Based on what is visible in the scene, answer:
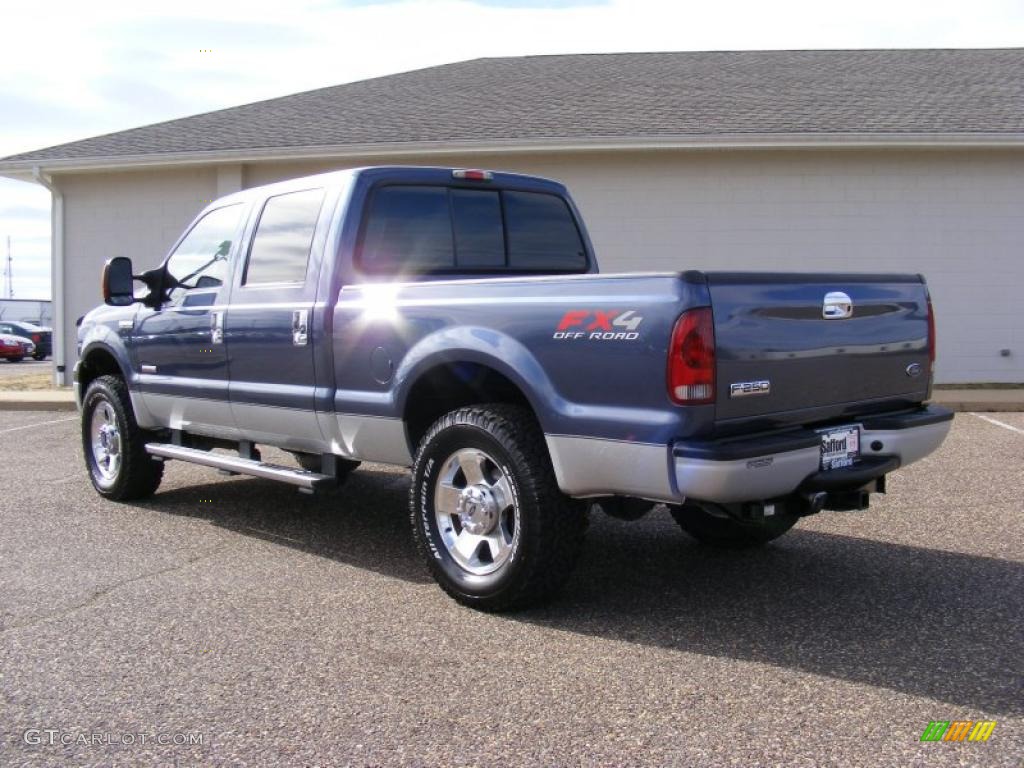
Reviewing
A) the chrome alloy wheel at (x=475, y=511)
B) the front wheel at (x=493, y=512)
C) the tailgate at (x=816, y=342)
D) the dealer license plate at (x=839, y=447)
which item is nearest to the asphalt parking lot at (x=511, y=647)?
the front wheel at (x=493, y=512)

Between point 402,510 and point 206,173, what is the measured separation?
404 inches

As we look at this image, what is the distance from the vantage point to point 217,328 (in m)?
6.36

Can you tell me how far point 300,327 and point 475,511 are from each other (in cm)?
156

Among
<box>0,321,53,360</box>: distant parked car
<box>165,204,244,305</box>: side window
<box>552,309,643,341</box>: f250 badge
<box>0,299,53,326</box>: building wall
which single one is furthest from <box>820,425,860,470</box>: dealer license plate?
<box>0,299,53,326</box>: building wall

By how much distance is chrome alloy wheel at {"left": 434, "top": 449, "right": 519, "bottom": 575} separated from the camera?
188 inches

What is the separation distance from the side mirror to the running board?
0.98m

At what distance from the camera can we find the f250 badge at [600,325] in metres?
4.16

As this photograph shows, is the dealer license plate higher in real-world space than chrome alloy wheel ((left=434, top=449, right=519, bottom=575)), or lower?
higher

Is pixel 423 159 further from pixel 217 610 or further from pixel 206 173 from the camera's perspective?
pixel 217 610

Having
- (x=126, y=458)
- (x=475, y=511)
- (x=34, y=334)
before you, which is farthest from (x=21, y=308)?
(x=475, y=511)

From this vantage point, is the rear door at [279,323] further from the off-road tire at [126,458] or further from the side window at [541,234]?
the off-road tire at [126,458]

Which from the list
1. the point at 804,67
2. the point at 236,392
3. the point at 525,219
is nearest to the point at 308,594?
the point at 236,392

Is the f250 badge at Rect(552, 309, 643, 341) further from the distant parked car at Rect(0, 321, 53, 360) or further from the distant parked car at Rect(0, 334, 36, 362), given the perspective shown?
the distant parked car at Rect(0, 321, 53, 360)

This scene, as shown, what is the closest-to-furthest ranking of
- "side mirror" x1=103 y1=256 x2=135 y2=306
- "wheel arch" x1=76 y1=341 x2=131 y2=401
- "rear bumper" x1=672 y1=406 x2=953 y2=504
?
1. "rear bumper" x1=672 y1=406 x2=953 y2=504
2. "side mirror" x1=103 y1=256 x2=135 y2=306
3. "wheel arch" x1=76 y1=341 x2=131 y2=401
